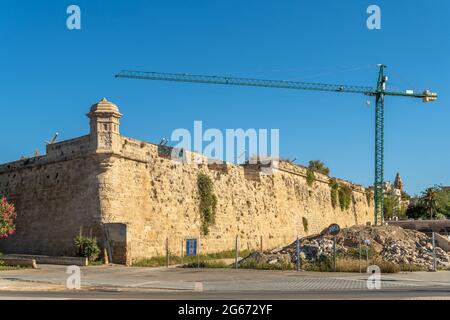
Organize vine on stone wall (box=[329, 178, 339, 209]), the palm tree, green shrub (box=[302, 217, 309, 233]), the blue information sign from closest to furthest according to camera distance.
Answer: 1. the blue information sign
2. green shrub (box=[302, 217, 309, 233])
3. vine on stone wall (box=[329, 178, 339, 209])
4. the palm tree

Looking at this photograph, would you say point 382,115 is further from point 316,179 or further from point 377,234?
point 377,234

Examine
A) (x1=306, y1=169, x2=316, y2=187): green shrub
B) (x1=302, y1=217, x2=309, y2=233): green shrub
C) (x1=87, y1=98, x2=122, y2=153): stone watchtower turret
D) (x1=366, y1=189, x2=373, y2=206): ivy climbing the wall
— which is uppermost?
(x1=87, y1=98, x2=122, y2=153): stone watchtower turret

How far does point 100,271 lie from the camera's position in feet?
76.3

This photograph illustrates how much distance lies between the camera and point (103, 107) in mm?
27359

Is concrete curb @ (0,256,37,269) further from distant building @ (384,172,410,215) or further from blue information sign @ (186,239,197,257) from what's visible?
distant building @ (384,172,410,215)

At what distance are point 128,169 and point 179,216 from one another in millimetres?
5193

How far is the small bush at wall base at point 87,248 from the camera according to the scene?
26.6 meters

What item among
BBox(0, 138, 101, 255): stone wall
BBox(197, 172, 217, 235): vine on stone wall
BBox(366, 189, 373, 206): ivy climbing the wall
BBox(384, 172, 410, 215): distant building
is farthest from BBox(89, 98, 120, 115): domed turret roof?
BBox(384, 172, 410, 215): distant building

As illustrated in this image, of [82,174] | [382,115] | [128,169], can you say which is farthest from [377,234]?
[382,115]

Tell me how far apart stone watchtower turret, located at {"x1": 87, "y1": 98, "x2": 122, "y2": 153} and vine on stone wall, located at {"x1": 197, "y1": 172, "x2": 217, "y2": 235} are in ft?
28.1

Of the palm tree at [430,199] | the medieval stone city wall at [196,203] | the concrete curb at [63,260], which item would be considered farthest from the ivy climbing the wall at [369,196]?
the concrete curb at [63,260]

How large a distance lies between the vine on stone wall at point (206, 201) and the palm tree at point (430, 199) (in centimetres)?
6314

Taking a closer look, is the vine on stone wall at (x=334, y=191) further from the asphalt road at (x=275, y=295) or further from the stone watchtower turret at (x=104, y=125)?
the asphalt road at (x=275, y=295)

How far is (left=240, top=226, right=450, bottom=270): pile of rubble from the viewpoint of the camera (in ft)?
81.1
